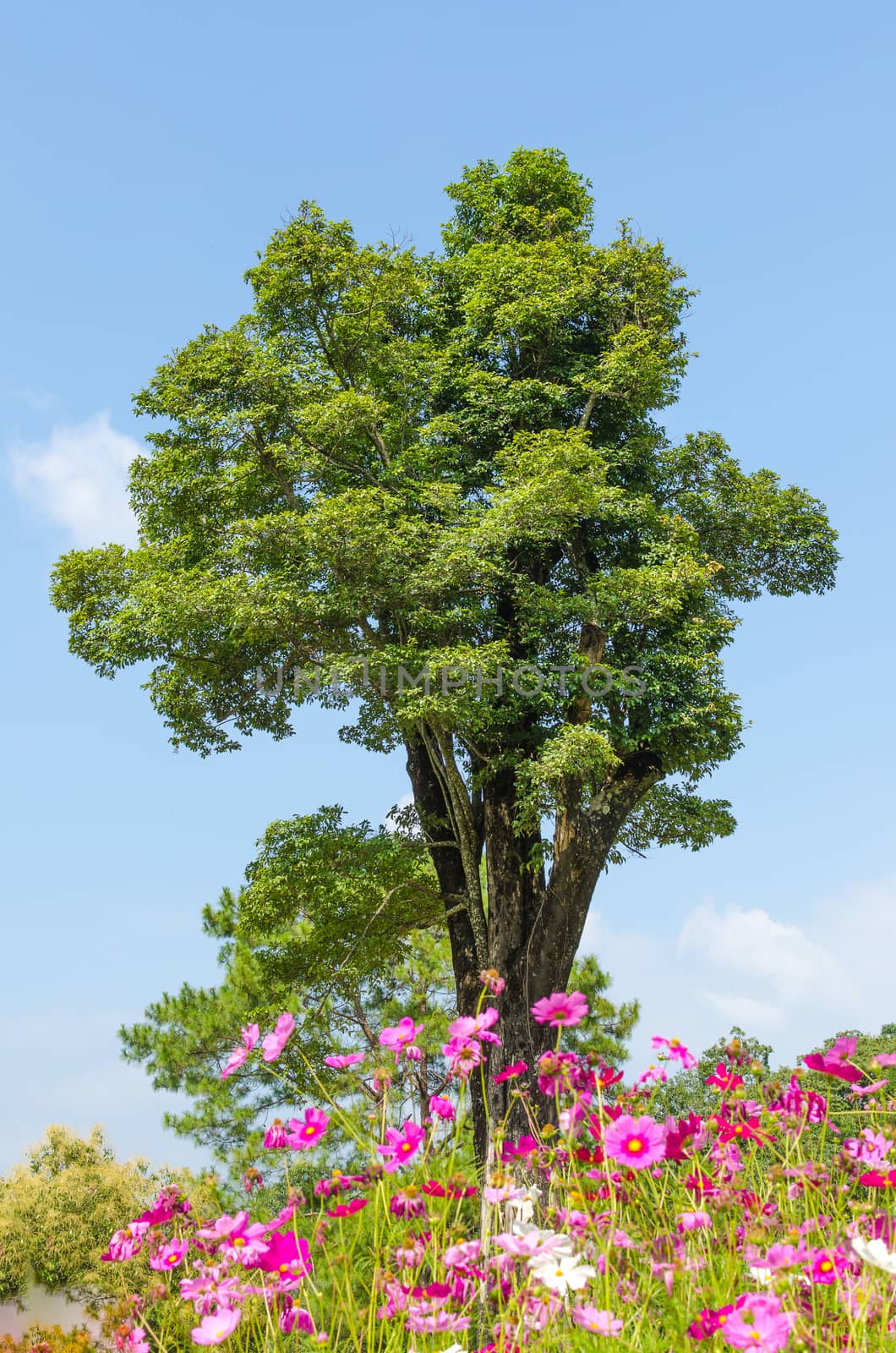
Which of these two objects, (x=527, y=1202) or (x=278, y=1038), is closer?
(x=527, y=1202)

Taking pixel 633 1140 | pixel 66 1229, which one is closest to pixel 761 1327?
pixel 633 1140

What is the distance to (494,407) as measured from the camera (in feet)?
38.8

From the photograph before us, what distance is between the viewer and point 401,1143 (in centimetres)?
284

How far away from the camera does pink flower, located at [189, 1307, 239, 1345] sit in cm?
242

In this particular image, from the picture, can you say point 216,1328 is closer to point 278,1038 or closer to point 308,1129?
point 308,1129

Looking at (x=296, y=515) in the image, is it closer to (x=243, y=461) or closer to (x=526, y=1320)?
(x=243, y=461)

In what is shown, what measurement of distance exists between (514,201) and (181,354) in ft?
15.8

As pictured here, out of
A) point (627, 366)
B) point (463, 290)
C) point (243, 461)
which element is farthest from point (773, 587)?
point (243, 461)

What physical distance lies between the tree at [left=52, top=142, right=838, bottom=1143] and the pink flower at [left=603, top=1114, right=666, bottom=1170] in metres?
6.58

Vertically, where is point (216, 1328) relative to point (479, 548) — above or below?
below

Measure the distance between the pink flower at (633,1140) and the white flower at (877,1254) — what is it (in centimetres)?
50

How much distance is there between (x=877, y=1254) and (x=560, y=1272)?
71 cm

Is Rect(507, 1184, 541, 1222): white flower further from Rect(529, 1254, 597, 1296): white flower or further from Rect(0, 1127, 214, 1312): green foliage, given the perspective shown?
Rect(0, 1127, 214, 1312): green foliage

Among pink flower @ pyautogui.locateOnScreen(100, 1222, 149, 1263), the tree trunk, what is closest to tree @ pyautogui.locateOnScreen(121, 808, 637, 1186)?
the tree trunk
